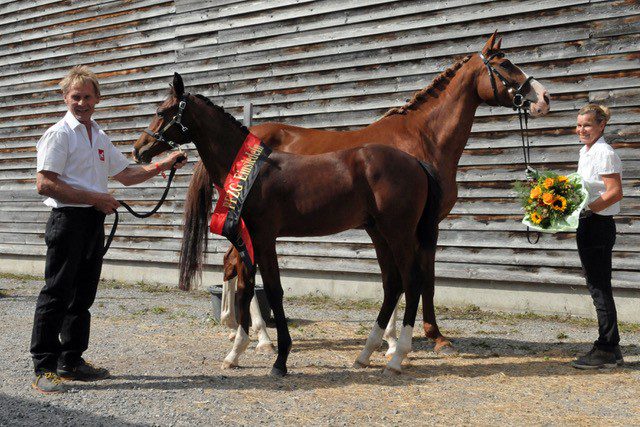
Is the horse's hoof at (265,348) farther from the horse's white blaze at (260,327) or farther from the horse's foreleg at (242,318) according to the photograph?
the horse's foreleg at (242,318)

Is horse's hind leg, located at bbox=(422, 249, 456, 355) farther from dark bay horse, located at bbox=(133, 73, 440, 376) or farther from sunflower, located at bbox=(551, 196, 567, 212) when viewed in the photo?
sunflower, located at bbox=(551, 196, 567, 212)

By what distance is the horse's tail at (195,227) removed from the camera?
6301 millimetres

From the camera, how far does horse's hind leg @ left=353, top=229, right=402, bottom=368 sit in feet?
17.9

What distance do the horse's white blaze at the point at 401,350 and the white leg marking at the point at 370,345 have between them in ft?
0.65

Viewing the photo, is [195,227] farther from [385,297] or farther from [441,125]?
[441,125]

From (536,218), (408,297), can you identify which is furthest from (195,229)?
(536,218)

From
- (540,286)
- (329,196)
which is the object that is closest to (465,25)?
(540,286)

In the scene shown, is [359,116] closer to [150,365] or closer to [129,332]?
[129,332]

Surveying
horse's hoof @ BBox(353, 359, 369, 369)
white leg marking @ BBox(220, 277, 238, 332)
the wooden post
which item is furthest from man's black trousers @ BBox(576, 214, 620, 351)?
the wooden post

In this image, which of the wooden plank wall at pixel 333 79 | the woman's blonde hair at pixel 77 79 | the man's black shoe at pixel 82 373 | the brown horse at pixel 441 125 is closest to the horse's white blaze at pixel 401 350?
the brown horse at pixel 441 125

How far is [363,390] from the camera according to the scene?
482cm

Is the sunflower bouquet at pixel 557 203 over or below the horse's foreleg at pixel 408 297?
over

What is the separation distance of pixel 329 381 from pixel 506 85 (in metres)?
3.01

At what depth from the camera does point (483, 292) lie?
27.7 feet
